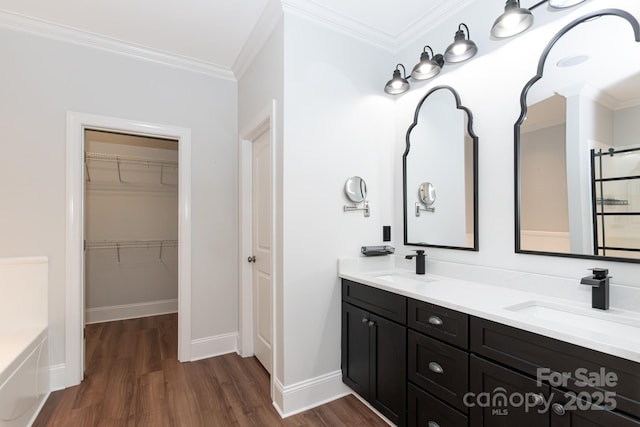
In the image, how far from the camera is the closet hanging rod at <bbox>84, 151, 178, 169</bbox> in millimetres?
3723

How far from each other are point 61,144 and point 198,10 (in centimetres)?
149

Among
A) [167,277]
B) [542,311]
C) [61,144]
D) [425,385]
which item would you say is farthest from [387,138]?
[167,277]

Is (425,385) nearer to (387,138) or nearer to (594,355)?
(594,355)

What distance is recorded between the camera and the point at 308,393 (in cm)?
211

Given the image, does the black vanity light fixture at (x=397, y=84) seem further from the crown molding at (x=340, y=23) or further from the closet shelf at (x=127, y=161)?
the closet shelf at (x=127, y=161)

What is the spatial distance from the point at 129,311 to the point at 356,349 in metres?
3.25

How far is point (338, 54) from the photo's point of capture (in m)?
2.27

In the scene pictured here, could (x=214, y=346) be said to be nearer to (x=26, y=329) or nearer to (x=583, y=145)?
(x=26, y=329)

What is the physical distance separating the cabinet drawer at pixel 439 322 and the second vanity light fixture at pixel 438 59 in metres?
1.45

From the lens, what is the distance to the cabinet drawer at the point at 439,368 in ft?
4.65

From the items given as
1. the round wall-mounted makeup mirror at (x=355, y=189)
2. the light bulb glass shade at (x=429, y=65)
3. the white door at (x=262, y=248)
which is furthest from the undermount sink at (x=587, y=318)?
the white door at (x=262, y=248)

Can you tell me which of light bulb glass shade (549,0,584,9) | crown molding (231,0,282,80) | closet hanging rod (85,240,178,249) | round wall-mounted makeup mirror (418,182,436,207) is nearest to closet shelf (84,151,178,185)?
closet hanging rod (85,240,178,249)

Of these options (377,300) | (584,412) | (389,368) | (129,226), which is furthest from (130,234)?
(584,412)

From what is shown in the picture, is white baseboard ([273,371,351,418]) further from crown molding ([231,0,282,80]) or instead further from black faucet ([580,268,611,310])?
crown molding ([231,0,282,80])
